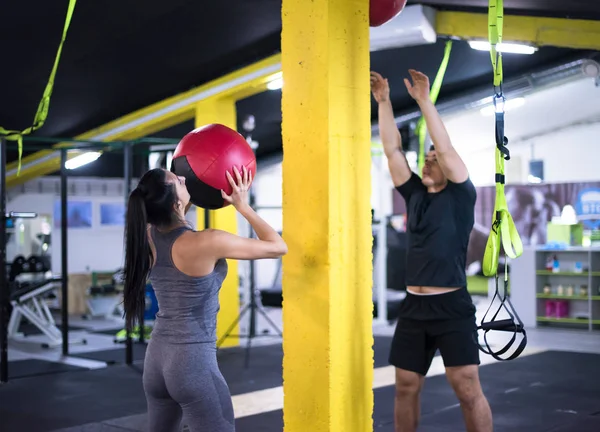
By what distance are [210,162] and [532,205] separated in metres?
11.9

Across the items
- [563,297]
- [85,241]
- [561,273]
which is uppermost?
[85,241]

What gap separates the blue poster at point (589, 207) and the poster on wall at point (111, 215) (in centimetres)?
763

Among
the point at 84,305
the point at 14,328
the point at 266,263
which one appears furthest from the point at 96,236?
the point at 14,328

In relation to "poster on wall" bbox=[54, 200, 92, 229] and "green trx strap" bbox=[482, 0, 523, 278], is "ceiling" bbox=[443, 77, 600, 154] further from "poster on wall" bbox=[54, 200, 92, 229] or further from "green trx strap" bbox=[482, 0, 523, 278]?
"green trx strap" bbox=[482, 0, 523, 278]

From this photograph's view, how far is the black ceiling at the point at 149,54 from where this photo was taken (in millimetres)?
6125

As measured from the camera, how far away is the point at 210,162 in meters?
2.38

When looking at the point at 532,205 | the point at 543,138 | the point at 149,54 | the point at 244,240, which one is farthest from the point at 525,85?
the point at 244,240

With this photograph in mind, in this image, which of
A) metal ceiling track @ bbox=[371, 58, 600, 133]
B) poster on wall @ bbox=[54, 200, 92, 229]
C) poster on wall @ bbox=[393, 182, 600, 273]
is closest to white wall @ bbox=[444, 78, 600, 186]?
poster on wall @ bbox=[393, 182, 600, 273]

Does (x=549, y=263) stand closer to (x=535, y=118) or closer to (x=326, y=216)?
(x=535, y=118)

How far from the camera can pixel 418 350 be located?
306 centimetres

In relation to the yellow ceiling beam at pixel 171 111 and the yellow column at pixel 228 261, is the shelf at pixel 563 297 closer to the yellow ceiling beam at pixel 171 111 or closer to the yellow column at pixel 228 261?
the yellow column at pixel 228 261

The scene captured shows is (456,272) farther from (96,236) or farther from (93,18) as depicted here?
(96,236)

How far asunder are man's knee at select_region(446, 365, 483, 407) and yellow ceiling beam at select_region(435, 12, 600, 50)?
13.8 feet

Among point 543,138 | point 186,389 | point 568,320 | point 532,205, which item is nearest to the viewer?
point 186,389
